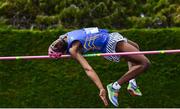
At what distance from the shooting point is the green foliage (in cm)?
1023

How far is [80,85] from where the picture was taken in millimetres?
10281

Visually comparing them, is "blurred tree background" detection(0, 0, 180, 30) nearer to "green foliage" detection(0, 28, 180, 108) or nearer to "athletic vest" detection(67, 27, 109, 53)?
"green foliage" detection(0, 28, 180, 108)

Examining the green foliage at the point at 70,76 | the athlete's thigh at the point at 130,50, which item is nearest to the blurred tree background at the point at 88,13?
the green foliage at the point at 70,76

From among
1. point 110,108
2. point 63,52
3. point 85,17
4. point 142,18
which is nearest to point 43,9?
point 85,17

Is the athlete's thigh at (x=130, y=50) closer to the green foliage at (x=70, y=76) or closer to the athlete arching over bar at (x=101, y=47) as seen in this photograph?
the athlete arching over bar at (x=101, y=47)

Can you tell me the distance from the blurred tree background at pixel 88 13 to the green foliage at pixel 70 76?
62.7 inches

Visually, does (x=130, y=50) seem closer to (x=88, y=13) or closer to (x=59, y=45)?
(x=59, y=45)

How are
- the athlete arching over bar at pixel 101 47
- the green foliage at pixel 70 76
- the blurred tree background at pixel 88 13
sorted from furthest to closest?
the blurred tree background at pixel 88 13 → the green foliage at pixel 70 76 → the athlete arching over bar at pixel 101 47

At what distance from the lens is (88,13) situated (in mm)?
11984

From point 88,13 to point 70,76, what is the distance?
203 centimetres

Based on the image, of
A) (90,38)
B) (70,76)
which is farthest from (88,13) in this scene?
(90,38)

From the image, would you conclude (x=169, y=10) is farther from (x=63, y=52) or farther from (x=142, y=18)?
(x=63, y=52)

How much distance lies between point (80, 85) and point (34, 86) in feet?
2.42

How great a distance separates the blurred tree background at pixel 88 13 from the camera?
39.2ft
